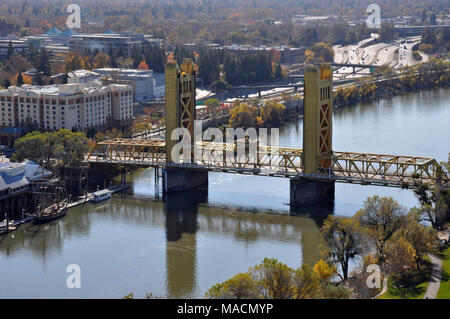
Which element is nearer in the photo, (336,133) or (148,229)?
(148,229)

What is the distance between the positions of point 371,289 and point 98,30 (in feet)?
238

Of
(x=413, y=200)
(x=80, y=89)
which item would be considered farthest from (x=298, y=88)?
(x=413, y=200)

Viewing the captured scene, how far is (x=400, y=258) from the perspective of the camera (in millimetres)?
20641

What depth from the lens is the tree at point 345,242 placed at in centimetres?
2150

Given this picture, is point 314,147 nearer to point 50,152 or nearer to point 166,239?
point 166,239

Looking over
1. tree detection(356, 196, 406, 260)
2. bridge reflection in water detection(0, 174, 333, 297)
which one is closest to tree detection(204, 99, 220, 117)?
bridge reflection in water detection(0, 174, 333, 297)

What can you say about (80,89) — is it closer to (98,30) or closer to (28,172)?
(28,172)

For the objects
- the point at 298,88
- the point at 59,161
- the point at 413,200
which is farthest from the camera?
the point at 298,88

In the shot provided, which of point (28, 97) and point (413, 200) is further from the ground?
point (28, 97)

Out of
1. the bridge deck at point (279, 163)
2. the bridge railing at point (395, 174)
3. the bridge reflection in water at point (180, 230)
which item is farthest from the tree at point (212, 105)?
the bridge railing at point (395, 174)

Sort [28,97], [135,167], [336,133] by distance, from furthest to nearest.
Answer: [336,133], [28,97], [135,167]

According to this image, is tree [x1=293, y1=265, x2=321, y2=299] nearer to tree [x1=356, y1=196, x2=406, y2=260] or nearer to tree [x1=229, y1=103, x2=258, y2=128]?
tree [x1=356, y1=196, x2=406, y2=260]

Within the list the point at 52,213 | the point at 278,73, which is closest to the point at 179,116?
the point at 52,213
